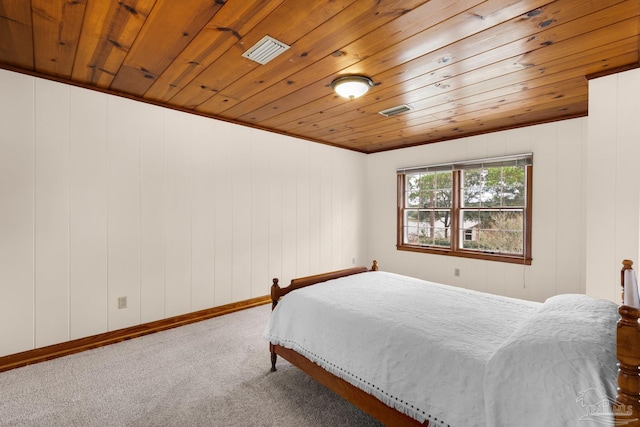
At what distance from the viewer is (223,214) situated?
13.1ft

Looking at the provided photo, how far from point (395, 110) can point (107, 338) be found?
3.91m

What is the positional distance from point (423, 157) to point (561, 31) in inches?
126

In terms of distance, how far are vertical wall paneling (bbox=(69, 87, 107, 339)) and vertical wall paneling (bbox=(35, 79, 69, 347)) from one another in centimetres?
5

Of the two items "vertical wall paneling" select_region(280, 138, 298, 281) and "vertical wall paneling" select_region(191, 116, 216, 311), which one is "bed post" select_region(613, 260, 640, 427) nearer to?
"vertical wall paneling" select_region(191, 116, 216, 311)

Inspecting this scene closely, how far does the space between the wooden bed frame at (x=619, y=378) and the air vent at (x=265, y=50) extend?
5.98 feet

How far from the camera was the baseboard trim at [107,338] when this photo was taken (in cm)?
262

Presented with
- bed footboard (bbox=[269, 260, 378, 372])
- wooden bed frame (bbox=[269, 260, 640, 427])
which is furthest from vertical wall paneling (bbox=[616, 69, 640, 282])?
bed footboard (bbox=[269, 260, 378, 372])

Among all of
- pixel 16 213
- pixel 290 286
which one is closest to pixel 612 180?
pixel 290 286

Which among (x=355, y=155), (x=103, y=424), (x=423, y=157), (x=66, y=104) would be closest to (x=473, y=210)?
(x=423, y=157)

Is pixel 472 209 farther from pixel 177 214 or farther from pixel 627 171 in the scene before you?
pixel 177 214

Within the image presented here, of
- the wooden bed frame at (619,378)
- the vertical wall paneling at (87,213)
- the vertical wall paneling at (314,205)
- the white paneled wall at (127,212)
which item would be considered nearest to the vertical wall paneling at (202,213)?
the white paneled wall at (127,212)

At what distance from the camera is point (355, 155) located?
19.1 feet

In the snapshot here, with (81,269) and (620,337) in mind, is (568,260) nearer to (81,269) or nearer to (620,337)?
(620,337)

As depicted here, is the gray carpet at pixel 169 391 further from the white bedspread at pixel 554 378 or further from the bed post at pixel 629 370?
the bed post at pixel 629 370
